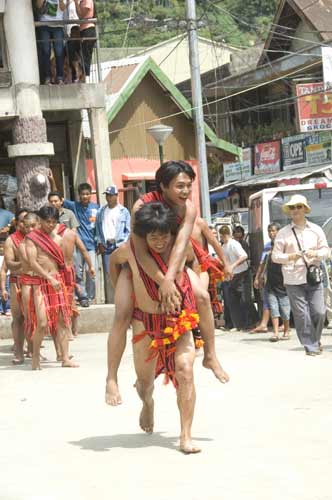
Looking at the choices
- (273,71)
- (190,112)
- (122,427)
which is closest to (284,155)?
(273,71)

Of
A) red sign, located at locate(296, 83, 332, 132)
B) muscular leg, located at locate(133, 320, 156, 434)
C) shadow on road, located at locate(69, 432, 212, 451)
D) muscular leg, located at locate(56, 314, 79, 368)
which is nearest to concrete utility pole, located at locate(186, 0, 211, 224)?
red sign, located at locate(296, 83, 332, 132)

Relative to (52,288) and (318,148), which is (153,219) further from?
(318,148)

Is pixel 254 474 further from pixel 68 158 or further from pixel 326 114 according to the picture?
pixel 326 114

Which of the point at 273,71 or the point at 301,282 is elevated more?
the point at 273,71

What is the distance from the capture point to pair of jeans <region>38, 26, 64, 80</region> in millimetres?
18016

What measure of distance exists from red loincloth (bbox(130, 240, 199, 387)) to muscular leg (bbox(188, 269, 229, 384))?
16cm

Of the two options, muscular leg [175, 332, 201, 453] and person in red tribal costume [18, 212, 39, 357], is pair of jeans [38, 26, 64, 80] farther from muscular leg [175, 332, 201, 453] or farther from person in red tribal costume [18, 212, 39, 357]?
muscular leg [175, 332, 201, 453]

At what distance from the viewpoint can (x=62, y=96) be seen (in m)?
18.2

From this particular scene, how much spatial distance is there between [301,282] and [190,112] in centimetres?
1686

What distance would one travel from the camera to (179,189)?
24.5ft

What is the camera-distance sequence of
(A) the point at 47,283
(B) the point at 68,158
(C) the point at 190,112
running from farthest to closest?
(C) the point at 190,112
(B) the point at 68,158
(A) the point at 47,283

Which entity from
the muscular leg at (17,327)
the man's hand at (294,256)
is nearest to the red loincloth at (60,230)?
the muscular leg at (17,327)

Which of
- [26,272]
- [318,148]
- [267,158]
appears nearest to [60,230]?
[26,272]

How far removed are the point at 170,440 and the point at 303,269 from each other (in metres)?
5.32
